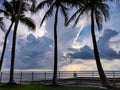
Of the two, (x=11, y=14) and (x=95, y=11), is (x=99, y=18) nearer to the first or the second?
A: (x=95, y=11)

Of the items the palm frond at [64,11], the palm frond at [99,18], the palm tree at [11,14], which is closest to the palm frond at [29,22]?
the palm tree at [11,14]

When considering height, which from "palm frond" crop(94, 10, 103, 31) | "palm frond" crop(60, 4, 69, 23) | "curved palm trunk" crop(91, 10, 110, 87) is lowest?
"curved palm trunk" crop(91, 10, 110, 87)

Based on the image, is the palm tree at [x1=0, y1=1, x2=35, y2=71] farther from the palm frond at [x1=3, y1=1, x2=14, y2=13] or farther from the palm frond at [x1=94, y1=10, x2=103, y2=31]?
the palm frond at [x1=94, y1=10, x2=103, y2=31]

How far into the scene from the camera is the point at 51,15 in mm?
25797

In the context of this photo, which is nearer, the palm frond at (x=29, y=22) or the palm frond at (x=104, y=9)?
the palm frond at (x=104, y=9)

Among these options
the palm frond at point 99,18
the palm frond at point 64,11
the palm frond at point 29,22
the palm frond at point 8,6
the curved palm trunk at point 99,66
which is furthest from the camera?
the palm frond at point 29,22

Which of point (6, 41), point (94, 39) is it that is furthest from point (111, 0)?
point (6, 41)

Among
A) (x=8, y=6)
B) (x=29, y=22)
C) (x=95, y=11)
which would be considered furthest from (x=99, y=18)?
(x=8, y=6)

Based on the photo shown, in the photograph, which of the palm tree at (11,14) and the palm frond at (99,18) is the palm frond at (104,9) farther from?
the palm tree at (11,14)

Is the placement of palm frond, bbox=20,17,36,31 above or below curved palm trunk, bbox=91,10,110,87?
above

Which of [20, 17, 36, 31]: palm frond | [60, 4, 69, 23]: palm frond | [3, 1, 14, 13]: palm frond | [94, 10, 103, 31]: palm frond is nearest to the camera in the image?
[94, 10, 103, 31]: palm frond

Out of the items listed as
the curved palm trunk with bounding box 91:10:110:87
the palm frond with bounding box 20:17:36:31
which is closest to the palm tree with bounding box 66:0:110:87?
the curved palm trunk with bounding box 91:10:110:87

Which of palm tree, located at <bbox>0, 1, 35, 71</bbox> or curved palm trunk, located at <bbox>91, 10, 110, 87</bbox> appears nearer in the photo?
curved palm trunk, located at <bbox>91, 10, 110, 87</bbox>

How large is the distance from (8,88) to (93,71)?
8.55 metres
